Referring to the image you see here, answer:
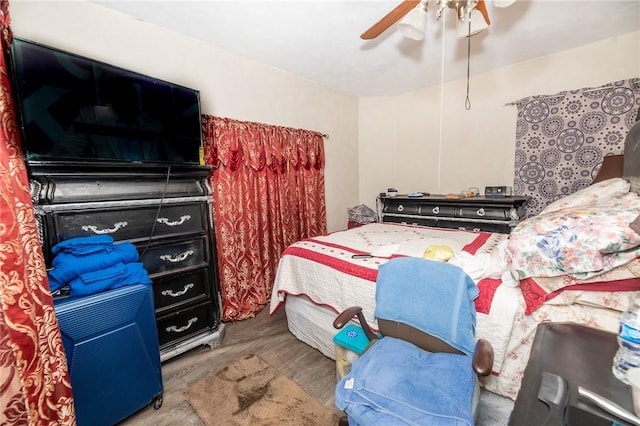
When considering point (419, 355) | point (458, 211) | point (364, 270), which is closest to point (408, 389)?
point (419, 355)

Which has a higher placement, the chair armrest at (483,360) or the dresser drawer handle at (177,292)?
the chair armrest at (483,360)

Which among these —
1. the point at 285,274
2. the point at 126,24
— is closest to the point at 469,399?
the point at 285,274

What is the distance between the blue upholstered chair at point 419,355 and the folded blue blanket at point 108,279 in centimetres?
122

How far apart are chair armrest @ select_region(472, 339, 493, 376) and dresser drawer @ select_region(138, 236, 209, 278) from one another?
1.93 metres

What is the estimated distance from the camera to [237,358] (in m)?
2.10

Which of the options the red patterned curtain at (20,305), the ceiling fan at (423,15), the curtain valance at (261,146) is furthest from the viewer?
the curtain valance at (261,146)

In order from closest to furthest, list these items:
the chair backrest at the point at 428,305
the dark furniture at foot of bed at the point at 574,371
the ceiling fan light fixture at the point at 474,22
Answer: the dark furniture at foot of bed at the point at 574,371 → the chair backrest at the point at 428,305 → the ceiling fan light fixture at the point at 474,22

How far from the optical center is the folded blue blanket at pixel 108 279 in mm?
1392

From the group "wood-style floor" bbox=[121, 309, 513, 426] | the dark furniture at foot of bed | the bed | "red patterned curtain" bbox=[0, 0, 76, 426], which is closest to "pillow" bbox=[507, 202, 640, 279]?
the bed

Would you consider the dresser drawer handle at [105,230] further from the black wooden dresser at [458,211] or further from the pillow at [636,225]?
the black wooden dresser at [458,211]

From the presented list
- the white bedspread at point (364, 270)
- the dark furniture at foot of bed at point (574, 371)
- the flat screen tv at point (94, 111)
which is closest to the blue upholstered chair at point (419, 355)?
the white bedspread at point (364, 270)

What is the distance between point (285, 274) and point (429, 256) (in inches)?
45.9

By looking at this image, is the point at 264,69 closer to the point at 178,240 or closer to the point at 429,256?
the point at 178,240

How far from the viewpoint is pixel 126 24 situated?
2111mm
